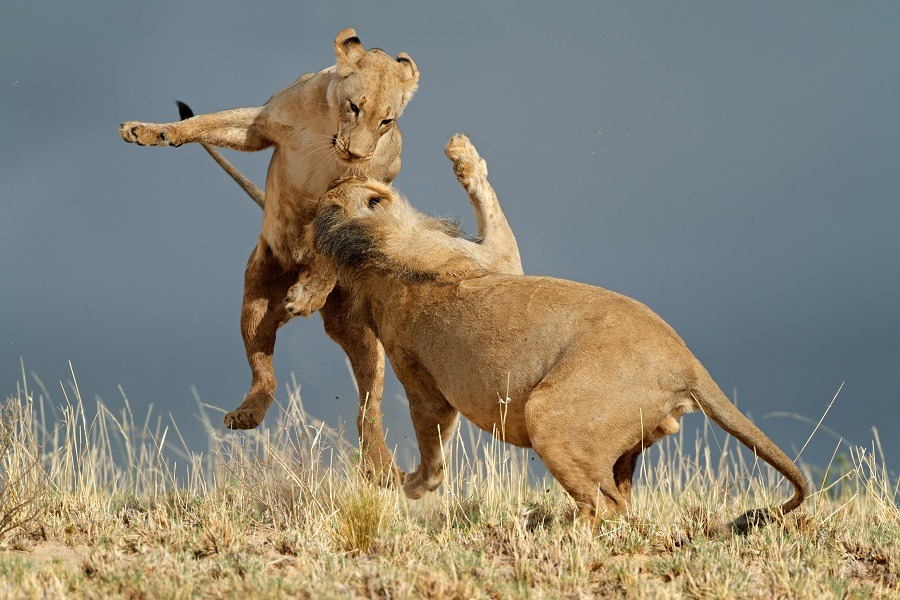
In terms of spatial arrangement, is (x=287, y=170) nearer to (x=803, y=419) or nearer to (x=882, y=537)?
(x=803, y=419)

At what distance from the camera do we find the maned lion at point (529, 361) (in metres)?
4.99

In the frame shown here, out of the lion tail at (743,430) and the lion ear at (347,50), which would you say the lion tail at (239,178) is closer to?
the lion ear at (347,50)

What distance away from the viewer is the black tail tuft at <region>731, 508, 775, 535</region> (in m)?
5.34

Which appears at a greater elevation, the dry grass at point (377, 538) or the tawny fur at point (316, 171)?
the tawny fur at point (316, 171)

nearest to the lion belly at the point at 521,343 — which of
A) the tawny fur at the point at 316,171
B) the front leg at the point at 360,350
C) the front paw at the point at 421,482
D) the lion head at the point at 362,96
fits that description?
the front paw at the point at 421,482

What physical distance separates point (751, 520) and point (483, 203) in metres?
2.90

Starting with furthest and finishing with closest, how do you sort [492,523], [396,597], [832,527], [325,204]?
[325,204] → [832,527] → [492,523] → [396,597]

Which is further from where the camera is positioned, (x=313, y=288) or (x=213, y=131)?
(x=213, y=131)

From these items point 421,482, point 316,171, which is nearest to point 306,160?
point 316,171

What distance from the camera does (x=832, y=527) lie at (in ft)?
18.9

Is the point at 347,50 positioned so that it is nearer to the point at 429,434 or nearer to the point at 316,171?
the point at 316,171

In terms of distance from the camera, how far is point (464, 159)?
290 inches

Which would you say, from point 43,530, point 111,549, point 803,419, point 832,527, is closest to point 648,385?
point 832,527

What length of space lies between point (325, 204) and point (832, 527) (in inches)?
134
